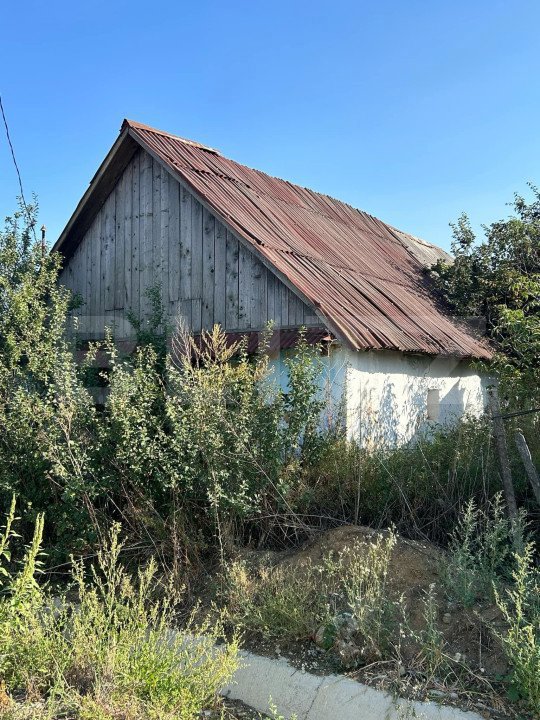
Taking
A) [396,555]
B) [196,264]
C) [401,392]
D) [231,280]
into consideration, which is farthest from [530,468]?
[196,264]

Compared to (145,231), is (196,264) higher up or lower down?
lower down

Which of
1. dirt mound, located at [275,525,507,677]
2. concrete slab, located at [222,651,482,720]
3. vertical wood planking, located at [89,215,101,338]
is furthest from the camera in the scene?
vertical wood planking, located at [89,215,101,338]

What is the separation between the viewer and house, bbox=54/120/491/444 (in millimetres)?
9344

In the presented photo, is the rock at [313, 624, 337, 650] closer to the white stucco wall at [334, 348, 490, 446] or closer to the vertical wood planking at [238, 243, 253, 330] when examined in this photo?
the white stucco wall at [334, 348, 490, 446]

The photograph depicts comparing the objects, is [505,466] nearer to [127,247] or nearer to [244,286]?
[244,286]

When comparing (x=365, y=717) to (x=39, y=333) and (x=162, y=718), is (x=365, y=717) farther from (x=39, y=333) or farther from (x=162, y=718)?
(x=39, y=333)

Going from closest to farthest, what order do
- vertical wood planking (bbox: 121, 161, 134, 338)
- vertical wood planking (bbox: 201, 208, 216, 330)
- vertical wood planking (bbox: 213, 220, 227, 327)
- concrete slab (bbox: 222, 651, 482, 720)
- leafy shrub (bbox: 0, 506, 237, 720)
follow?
leafy shrub (bbox: 0, 506, 237, 720), concrete slab (bbox: 222, 651, 482, 720), vertical wood planking (bbox: 213, 220, 227, 327), vertical wood planking (bbox: 201, 208, 216, 330), vertical wood planking (bbox: 121, 161, 134, 338)

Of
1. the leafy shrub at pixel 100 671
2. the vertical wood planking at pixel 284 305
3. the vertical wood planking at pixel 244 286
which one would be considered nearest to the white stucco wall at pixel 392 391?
the vertical wood planking at pixel 284 305

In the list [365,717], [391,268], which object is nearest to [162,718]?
[365,717]

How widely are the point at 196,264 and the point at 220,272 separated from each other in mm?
555

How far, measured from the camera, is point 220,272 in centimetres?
1045

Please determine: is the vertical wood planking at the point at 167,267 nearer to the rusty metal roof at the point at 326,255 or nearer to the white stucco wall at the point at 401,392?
the rusty metal roof at the point at 326,255

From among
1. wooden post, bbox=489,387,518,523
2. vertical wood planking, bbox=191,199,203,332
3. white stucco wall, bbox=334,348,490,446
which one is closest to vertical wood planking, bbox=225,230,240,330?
vertical wood planking, bbox=191,199,203,332

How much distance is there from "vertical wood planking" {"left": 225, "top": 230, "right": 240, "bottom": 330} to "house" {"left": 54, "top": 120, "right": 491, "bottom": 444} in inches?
0.9
